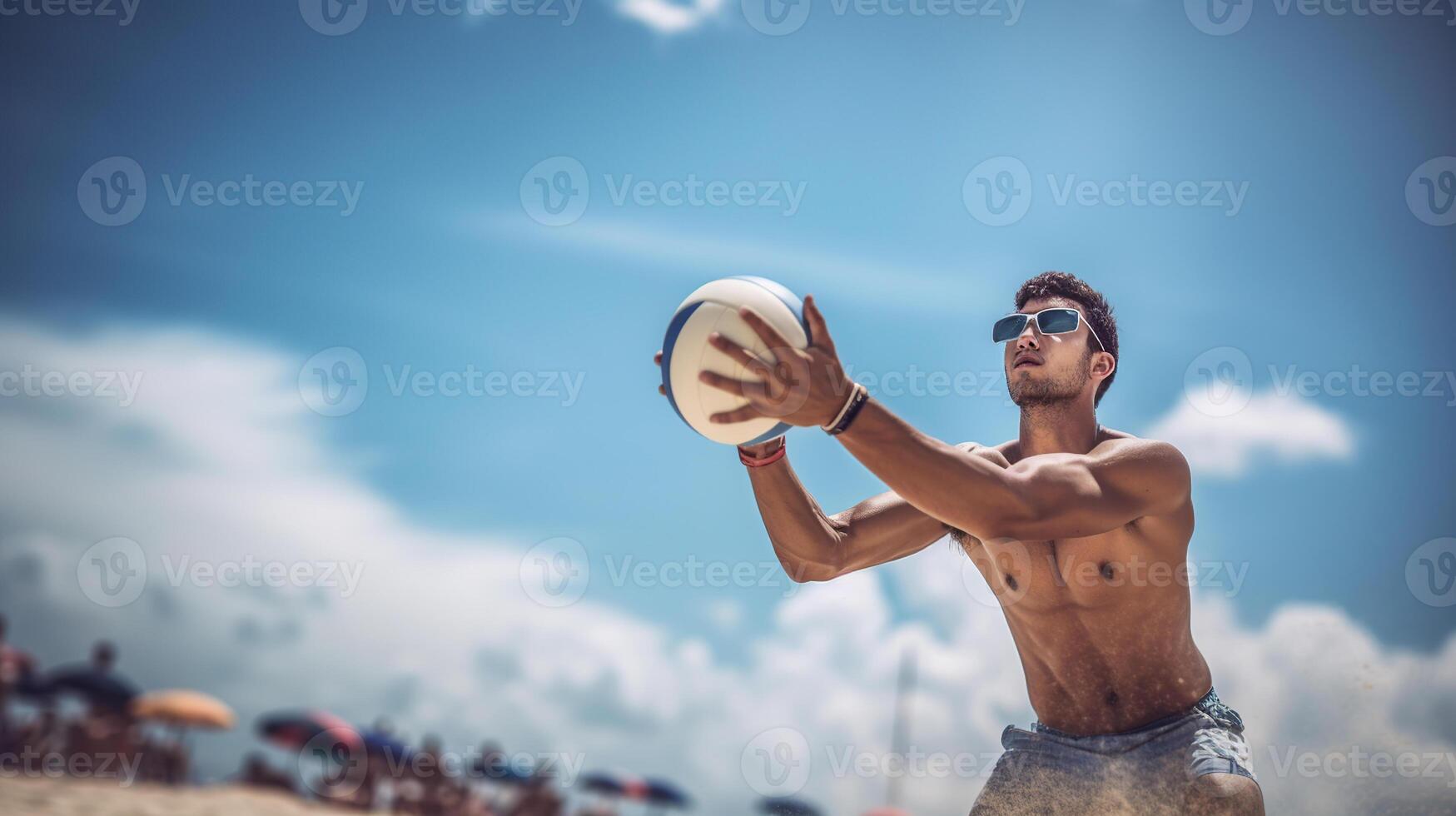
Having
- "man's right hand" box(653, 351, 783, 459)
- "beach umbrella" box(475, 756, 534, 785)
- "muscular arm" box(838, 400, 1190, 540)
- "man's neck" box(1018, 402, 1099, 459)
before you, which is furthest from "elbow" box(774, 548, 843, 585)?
"beach umbrella" box(475, 756, 534, 785)

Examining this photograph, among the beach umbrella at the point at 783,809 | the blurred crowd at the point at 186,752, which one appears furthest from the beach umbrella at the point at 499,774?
the beach umbrella at the point at 783,809

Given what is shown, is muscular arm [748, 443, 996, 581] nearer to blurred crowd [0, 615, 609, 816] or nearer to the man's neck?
the man's neck

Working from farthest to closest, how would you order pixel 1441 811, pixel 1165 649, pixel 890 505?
pixel 1441 811, pixel 890 505, pixel 1165 649

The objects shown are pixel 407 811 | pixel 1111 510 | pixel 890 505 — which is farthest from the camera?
pixel 407 811

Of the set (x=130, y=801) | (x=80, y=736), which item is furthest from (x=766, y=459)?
(x=80, y=736)

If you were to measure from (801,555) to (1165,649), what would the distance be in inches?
66.3

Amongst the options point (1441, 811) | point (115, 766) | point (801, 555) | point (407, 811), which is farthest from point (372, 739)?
point (1441, 811)

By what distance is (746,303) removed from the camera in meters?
3.52

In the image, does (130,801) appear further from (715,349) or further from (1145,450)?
(1145,450)

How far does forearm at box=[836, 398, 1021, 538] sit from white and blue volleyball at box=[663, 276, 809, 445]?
1.92 feet

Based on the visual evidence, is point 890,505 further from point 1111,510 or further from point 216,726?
point 216,726

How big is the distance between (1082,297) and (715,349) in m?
2.60

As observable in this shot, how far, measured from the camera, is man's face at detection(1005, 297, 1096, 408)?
4.41 meters

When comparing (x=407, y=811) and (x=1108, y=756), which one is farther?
(x=407, y=811)
